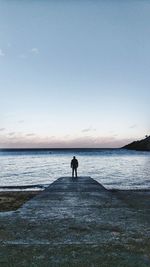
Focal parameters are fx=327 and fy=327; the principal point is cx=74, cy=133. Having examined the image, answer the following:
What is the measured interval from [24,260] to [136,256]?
81.9 inches

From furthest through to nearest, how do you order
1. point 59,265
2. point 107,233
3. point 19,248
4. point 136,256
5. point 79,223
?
point 79,223, point 107,233, point 19,248, point 136,256, point 59,265

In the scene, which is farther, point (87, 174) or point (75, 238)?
point (87, 174)

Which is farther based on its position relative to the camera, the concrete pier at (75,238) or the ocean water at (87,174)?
the ocean water at (87,174)

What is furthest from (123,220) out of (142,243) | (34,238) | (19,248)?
(19,248)

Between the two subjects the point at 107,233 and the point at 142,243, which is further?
the point at 107,233

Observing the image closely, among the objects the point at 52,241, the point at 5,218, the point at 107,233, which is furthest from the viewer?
the point at 5,218

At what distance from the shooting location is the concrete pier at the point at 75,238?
5.92 meters

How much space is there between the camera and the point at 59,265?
18.7 feet

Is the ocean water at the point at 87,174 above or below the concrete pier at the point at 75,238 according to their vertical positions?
below

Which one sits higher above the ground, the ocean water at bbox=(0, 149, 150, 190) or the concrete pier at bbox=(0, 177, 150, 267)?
the concrete pier at bbox=(0, 177, 150, 267)

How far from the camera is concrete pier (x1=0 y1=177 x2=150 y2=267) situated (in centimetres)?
592

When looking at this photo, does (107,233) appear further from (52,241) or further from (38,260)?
(38,260)

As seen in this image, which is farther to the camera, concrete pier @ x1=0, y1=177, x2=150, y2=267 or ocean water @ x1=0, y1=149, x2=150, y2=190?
ocean water @ x1=0, y1=149, x2=150, y2=190

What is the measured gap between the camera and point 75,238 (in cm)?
739
